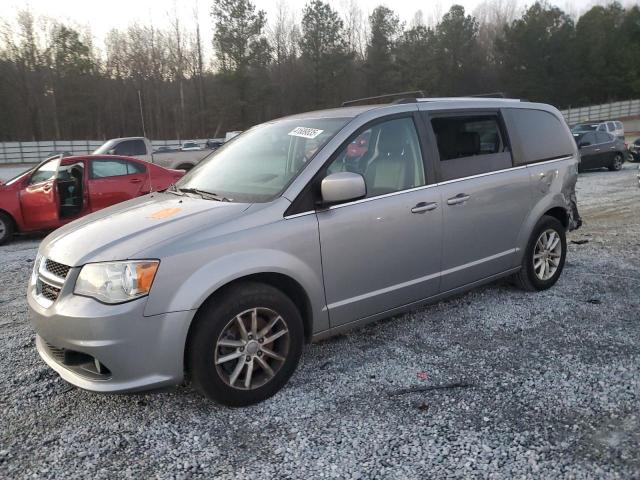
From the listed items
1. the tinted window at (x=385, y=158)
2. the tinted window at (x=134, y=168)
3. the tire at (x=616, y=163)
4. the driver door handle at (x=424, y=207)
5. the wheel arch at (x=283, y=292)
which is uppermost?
the tinted window at (x=385, y=158)

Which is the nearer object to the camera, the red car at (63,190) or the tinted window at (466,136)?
the tinted window at (466,136)

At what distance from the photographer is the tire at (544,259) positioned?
4883 mm

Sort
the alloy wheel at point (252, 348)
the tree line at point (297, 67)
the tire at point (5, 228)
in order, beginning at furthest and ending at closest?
the tree line at point (297, 67), the tire at point (5, 228), the alloy wheel at point (252, 348)

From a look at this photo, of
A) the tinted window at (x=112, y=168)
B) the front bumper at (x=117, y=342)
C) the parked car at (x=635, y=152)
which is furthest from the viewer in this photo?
the parked car at (x=635, y=152)

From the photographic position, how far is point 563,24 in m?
59.2

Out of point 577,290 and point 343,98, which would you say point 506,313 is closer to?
point 577,290

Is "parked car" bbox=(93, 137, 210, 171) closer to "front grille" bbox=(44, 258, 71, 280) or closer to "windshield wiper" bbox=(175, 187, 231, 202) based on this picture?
"windshield wiper" bbox=(175, 187, 231, 202)

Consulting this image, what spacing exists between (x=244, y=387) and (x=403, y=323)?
1.76 metres

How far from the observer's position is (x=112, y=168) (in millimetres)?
9172

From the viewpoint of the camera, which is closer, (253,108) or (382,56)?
(253,108)

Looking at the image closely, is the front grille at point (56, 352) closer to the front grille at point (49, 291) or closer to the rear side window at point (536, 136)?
the front grille at point (49, 291)

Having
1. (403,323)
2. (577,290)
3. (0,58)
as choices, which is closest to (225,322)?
(403,323)

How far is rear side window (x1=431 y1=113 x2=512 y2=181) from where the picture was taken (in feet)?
13.4

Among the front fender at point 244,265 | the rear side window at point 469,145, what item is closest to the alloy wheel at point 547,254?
the rear side window at point 469,145
